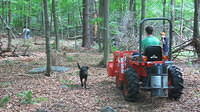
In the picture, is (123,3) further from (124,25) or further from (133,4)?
(124,25)

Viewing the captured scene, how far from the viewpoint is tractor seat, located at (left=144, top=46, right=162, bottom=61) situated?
7.63 m

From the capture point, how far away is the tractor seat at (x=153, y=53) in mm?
7633

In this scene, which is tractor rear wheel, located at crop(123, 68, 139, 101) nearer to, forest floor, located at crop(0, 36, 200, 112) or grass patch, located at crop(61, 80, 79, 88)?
forest floor, located at crop(0, 36, 200, 112)

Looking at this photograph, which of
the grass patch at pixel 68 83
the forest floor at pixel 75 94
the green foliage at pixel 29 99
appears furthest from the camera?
the grass patch at pixel 68 83

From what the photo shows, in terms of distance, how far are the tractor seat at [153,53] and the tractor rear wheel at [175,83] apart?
539 millimetres

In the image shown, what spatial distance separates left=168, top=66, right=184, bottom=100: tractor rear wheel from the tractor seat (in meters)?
0.54

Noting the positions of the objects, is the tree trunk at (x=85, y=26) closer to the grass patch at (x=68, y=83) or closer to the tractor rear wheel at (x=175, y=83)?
the grass patch at (x=68, y=83)

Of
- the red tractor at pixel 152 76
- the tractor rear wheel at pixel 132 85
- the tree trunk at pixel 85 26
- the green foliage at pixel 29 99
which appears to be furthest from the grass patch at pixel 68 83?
the tree trunk at pixel 85 26

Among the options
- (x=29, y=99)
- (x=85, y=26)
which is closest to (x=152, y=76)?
(x=29, y=99)

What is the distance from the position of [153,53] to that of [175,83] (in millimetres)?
977

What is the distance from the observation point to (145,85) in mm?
7922

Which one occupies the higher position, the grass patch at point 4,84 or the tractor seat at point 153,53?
the tractor seat at point 153,53

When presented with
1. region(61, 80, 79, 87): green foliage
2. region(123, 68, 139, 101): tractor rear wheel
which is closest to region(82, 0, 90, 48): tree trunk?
region(61, 80, 79, 87): green foliage

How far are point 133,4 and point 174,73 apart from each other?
18.5 meters
